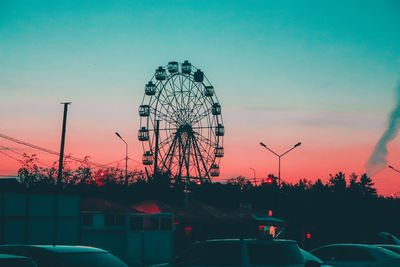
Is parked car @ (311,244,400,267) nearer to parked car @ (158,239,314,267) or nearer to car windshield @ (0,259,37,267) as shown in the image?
parked car @ (158,239,314,267)

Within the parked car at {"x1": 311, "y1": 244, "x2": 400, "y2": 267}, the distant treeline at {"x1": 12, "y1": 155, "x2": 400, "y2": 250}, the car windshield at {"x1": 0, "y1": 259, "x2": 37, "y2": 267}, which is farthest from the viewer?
the distant treeline at {"x1": 12, "y1": 155, "x2": 400, "y2": 250}

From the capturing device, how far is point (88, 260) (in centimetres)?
938

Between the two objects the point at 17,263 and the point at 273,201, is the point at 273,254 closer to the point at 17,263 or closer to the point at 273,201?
the point at 17,263

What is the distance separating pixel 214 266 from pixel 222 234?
29.9 meters

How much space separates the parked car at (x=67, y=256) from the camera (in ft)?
29.9

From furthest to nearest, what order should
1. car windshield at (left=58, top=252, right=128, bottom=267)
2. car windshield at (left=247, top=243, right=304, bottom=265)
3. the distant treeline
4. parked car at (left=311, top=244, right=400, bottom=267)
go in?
the distant treeline
parked car at (left=311, top=244, right=400, bottom=267)
car windshield at (left=247, top=243, right=304, bottom=265)
car windshield at (left=58, top=252, right=128, bottom=267)

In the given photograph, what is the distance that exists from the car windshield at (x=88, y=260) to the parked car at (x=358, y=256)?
939 centimetres

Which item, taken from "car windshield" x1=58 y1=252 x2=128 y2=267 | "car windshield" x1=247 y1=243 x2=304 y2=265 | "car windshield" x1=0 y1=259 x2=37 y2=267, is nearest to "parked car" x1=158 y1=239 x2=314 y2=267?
"car windshield" x1=247 y1=243 x2=304 y2=265

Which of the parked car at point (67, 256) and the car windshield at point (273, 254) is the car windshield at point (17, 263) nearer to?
the parked car at point (67, 256)

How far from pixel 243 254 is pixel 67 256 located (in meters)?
4.15

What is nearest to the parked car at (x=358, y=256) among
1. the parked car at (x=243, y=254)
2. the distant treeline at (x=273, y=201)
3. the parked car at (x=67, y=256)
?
the parked car at (x=243, y=254)

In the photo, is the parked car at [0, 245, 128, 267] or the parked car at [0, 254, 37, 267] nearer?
the parked car at [0, 254, 37, 267]

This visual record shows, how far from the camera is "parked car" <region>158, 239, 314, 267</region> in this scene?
38.6ft

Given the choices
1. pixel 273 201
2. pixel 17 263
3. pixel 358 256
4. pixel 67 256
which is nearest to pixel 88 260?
pixel 67 256
